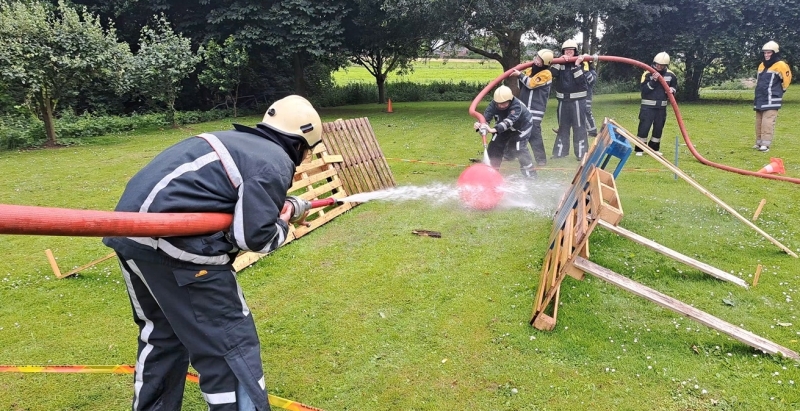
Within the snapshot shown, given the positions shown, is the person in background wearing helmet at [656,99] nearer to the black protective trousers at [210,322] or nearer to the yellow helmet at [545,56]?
the yellow helmet at [545,56]

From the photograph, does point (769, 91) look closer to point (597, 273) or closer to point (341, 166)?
point (341, 166)

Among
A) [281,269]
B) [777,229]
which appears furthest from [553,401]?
[777,229]

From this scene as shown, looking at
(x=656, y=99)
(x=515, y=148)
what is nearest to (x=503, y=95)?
(x=515, y=148)

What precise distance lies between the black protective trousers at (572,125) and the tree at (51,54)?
527 inches

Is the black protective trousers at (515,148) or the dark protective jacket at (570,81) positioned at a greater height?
the dark protective jacket at (570,81)

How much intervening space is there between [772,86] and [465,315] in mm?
11656

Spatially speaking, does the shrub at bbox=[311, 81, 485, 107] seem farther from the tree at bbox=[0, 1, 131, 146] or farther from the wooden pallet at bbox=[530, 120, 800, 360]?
the wooden pallet at bbox=[530, 120, 800, 360]

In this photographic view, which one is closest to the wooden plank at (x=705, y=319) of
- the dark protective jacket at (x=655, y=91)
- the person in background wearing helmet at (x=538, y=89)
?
the person in background wearing helmet at (x=538, y=89)

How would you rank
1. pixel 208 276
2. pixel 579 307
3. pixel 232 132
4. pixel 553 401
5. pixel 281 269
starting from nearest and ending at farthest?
pixel 208 276 → pixel 232 132 → pixel 553 401 → pixel 579 307 → pixel 281 269

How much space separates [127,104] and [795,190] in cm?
2520

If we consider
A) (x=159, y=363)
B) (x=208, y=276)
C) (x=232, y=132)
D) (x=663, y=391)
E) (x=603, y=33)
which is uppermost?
(x=603, y=33)

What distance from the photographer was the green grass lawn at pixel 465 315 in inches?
150

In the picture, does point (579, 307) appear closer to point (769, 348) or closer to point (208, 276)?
point (769, 348)

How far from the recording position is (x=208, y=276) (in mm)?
2604
